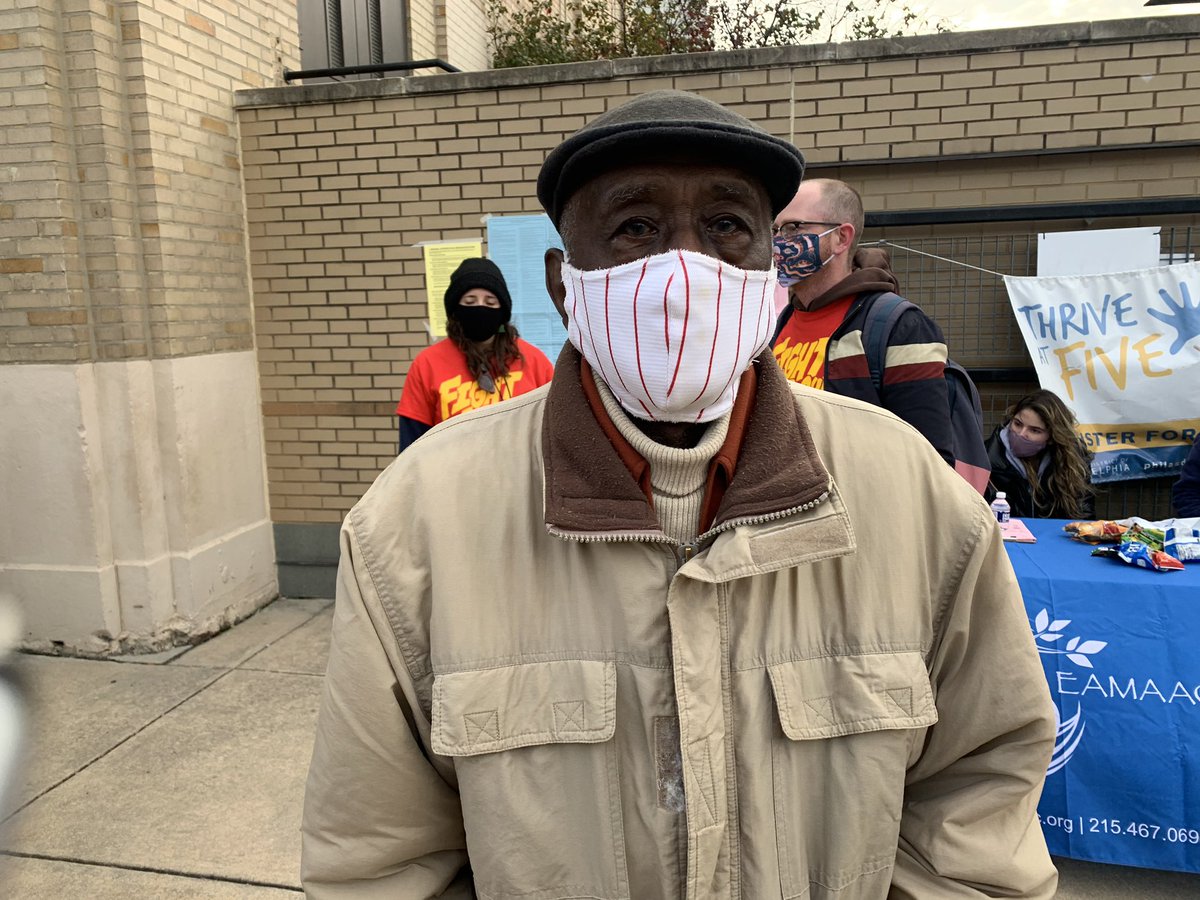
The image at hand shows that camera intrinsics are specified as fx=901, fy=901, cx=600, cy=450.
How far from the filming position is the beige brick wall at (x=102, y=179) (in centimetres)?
444

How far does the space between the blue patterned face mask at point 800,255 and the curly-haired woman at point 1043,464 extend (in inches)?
66.2

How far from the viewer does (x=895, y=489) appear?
1.22 m

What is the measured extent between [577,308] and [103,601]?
4.40 meters

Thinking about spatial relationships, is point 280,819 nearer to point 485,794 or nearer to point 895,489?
point 485,794

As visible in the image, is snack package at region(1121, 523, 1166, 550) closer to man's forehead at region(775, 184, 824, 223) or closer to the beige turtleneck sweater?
man's forehead at region(775, 184, 824, 223)

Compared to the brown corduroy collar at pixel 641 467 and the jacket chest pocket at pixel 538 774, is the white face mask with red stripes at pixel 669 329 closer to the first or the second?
the brown corduroy collar at pixel 641 467

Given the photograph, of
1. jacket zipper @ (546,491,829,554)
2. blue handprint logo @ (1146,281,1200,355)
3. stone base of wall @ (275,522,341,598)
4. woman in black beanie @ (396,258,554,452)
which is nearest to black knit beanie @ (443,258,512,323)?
woman in black beanie @ (396,258,554,452)

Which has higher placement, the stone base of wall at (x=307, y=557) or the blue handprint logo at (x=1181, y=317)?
the blue handprint logo at (x=1181, y=317)

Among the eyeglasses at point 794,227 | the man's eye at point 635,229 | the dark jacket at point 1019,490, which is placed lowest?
the dark jacket at point 1019,490

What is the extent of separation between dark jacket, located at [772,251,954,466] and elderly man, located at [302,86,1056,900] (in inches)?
61.0

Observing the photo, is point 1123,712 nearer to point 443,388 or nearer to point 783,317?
point 783,317

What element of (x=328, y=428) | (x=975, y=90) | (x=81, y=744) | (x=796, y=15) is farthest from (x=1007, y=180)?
(x=796, y=15)

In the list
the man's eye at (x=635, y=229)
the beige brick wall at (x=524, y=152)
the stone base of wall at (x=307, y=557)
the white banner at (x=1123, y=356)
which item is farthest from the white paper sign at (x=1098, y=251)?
the stone base of wall at (x=307, y=557)

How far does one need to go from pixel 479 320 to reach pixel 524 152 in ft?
5.39
